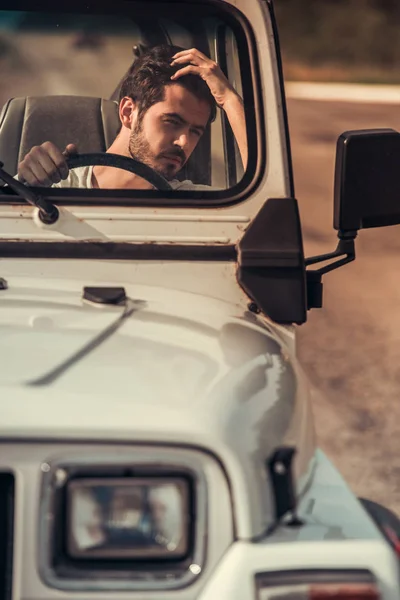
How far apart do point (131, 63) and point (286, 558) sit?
5.14ft

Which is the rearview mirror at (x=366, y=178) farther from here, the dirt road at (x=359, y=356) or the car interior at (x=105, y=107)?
the dirt road at (x=359, y=356)

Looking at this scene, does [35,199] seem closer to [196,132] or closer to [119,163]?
[119,163]

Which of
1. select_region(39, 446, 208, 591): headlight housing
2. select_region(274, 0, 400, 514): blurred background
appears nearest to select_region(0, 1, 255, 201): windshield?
select_region(39, 446, 208, 591): headlight housing

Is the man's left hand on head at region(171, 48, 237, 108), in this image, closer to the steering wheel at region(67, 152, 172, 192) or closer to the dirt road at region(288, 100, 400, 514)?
the steering wheel at region(67, 152, 172, 192)

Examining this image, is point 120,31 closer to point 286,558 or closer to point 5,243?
point 5,243

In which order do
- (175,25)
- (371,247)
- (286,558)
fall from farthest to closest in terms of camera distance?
1. (371,247)
2. (175,25)
3. (286,558)

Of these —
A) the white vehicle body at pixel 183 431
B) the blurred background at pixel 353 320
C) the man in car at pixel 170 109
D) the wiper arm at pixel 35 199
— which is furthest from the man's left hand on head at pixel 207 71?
the blurred background at pixel 353 320

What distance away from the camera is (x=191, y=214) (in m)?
2.90

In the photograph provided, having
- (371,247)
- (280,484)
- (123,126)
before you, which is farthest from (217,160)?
(371,247)

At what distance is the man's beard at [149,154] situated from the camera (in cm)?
305

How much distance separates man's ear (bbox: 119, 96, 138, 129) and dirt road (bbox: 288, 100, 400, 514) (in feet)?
8.81

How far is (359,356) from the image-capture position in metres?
8.61

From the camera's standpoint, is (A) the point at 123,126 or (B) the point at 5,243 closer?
(B) the point at 5,243

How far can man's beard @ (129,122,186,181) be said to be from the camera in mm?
3053
